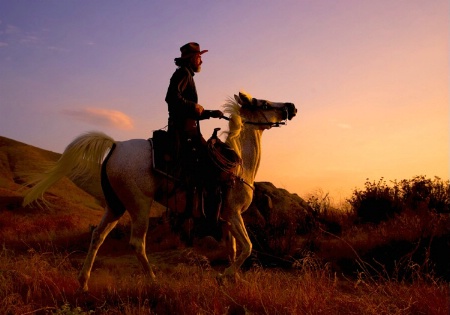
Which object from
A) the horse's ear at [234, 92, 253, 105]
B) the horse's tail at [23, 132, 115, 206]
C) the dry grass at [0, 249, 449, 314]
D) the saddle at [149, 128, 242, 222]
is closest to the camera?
the dry grass at [0, 249, 449, 314]

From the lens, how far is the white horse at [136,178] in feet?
20.6

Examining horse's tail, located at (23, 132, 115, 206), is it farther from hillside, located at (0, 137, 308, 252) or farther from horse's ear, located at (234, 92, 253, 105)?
horse's ear, located at (234, 92, 253, 105)

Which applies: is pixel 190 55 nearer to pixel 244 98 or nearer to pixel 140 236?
pixel 244 98

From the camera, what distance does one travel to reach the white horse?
6.27m

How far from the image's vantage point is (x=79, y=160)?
261 inches

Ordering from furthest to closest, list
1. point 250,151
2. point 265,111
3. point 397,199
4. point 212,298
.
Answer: point 397,199, point 265,111, point 250,151, point 212,298

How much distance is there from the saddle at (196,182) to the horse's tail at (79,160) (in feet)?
2.60

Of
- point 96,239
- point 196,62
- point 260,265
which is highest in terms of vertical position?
point 196,62

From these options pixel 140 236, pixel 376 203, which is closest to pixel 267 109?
pixel 140 236

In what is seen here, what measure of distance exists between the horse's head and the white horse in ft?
0.09

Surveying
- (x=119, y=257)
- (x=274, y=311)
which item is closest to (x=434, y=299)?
(x=274, y=311)

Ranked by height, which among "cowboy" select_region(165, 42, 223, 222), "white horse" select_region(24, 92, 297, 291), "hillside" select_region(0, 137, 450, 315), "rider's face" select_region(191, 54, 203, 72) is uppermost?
"rider's face" select_region(191, 54, 203, 72)

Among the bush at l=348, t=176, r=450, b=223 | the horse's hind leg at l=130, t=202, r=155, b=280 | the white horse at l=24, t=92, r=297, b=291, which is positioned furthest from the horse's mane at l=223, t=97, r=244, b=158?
the bush at l=348, t=176, r=450, b=223

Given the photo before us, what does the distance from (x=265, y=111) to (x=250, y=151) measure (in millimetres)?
758
